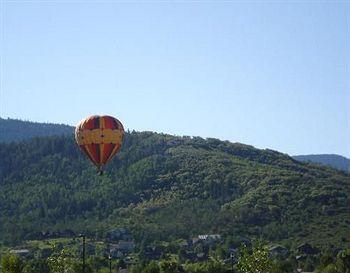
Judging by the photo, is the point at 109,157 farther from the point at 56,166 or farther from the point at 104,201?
the point at 56,166

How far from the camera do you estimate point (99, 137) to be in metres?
51.9

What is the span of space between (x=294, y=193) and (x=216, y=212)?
21731 millimetres

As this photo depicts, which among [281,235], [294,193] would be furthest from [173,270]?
[294,193]

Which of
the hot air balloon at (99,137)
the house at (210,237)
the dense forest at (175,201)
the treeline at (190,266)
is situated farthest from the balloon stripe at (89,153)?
the house at (210,237)

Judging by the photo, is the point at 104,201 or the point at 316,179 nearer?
the point at 104,201

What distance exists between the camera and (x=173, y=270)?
3039 inches

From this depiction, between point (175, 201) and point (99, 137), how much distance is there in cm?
11477

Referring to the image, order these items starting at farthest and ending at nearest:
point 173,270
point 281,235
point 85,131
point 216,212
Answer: point 216,212 → point 281,235 → point 173,270 → point 85,131

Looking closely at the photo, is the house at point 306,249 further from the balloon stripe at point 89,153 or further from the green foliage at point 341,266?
the balloon stripe at point 89,153

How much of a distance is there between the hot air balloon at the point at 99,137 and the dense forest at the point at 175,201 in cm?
7565

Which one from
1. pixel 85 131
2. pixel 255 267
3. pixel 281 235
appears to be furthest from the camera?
pixel 281 235

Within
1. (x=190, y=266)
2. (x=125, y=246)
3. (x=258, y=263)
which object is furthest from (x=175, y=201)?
(x=258, y=263)

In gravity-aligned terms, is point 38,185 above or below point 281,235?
above

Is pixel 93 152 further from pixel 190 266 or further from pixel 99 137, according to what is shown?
pixel 190 266
